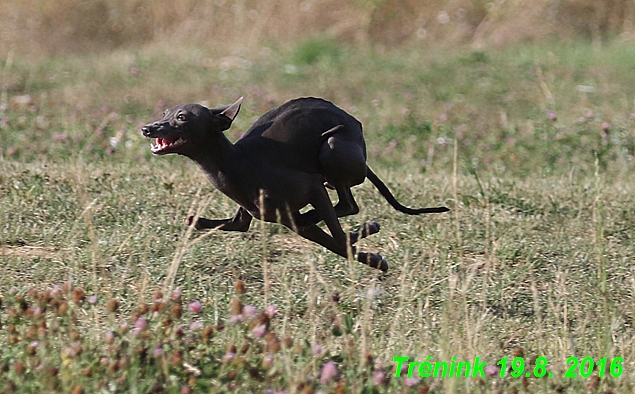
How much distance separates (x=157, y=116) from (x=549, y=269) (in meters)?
5.40

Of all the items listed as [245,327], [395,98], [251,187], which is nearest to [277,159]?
[251,187]

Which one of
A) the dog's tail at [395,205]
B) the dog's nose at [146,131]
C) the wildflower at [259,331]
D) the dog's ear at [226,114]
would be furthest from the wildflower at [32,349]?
the dog's tail at [395,205]

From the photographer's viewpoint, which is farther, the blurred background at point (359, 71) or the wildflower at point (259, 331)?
the blurred background at point (359, 71)

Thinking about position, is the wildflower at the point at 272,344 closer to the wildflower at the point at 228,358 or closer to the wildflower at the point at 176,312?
the wildflower at the point at 228,358

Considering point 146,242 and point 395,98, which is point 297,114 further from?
point 395,98

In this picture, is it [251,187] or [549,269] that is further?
[549,269]

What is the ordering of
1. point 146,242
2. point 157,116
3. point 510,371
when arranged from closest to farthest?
point 510,371
point 146,242
point 157,116

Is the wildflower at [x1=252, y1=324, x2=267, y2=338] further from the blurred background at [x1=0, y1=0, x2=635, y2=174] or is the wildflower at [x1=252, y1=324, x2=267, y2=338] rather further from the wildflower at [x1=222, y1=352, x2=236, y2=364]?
the blurred background at [x1=0, y1=0, x2=635, y2=174]

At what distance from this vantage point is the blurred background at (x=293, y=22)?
13828 millimetres

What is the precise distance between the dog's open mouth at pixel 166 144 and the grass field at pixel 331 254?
0.41 metres

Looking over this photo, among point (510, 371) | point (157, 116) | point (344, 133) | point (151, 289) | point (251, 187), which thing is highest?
point (157, 116)

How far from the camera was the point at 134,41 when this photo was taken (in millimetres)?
15289

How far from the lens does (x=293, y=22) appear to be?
1495 centimetres

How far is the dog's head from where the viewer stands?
392 cm
